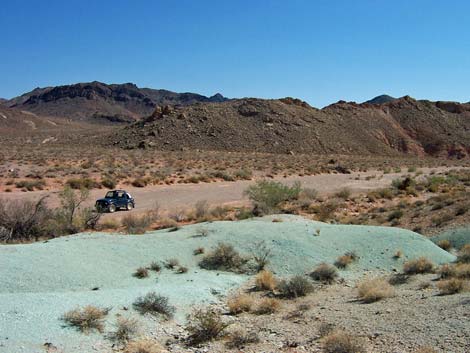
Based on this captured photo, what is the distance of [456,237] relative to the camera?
1850 centimetres

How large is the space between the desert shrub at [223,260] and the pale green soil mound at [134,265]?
32 cm

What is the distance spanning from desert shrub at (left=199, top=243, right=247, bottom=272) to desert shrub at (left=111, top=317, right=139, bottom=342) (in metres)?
4.69

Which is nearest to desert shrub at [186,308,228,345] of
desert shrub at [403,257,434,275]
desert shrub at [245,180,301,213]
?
desert shrub at [403,257,434,275]

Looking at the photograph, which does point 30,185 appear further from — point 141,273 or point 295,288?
point 295,288

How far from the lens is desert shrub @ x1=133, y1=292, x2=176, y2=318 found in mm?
9609

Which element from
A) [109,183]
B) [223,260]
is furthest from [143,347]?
[109,183]

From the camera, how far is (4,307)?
8695mm

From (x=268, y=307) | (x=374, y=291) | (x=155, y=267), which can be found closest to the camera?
(x=268, y=307)

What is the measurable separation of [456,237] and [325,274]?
25.9ft

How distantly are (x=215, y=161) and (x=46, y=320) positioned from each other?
50.8 m

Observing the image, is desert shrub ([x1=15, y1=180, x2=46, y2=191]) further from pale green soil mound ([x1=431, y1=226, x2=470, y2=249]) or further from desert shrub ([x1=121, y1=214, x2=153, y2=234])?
pale green soil mound ([x1=431, y1=226, x2=470, y2=249])

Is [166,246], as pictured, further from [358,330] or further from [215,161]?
[215,161]

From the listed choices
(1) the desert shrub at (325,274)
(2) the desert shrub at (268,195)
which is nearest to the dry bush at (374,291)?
(1) the desert shrub at (325,274)

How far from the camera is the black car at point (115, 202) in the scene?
86.6ft
